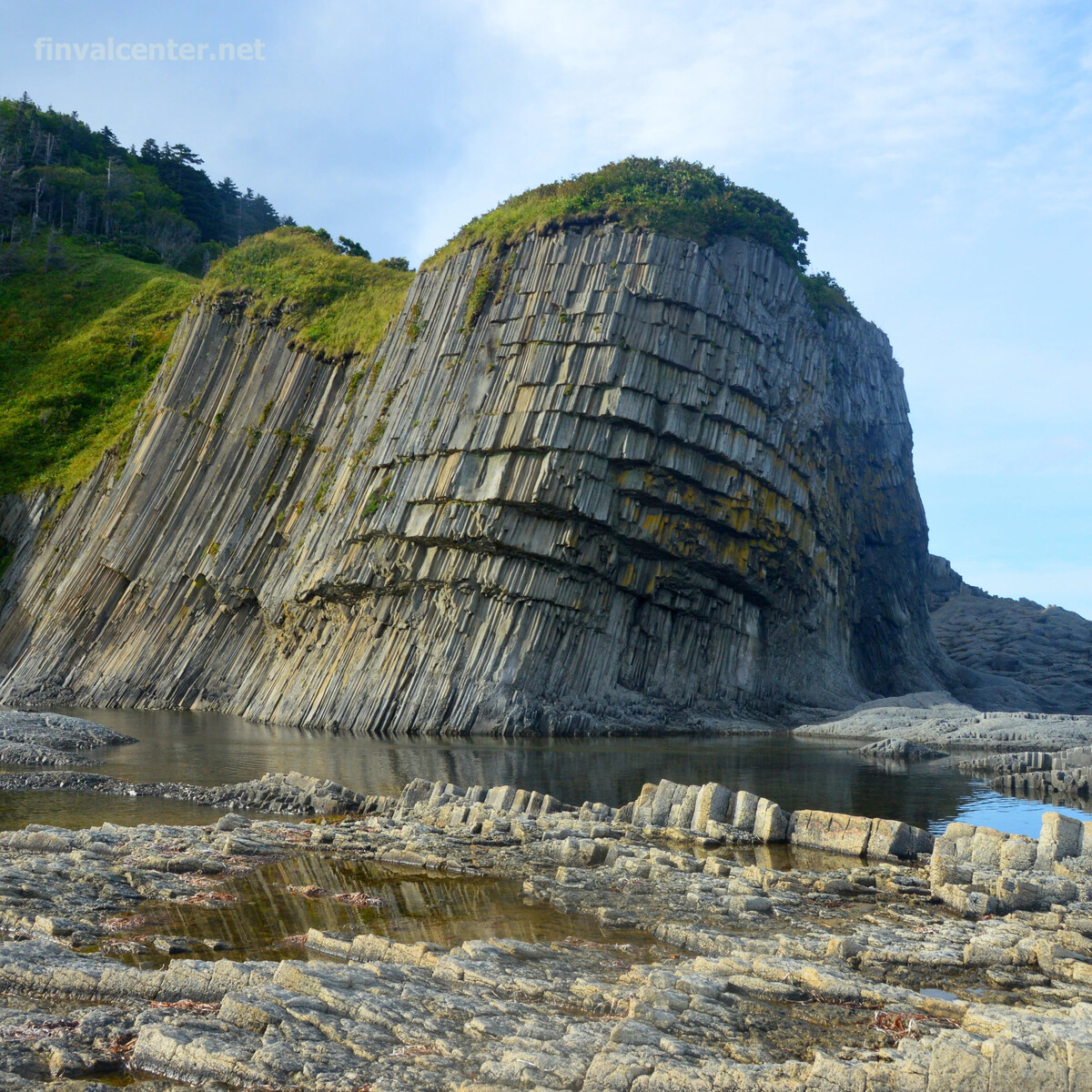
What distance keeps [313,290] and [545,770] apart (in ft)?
139

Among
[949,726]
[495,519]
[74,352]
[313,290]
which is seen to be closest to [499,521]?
[495,519]

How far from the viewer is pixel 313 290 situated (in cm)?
6122

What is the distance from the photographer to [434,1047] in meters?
7.97

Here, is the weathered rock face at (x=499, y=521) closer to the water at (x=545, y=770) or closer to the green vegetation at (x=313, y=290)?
the green vegetation at (x=313, y=290)

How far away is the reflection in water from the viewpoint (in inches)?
451

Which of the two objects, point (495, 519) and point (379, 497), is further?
point (379, 497)

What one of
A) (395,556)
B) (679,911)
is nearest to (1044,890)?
(679,911)

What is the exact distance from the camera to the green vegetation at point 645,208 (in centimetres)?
4728

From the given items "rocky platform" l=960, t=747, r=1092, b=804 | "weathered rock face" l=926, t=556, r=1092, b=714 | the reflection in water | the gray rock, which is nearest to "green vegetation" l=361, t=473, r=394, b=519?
the gray rock

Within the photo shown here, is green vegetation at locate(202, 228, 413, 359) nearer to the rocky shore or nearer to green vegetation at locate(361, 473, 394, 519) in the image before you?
green vegetation at locate(361, 473, 394, 519)

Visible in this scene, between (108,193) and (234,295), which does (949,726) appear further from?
(108,193)

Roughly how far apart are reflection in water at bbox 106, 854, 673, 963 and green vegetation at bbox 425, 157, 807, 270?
3835 cm

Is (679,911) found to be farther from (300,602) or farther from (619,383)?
(300,602)

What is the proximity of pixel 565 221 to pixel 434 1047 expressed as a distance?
44050 mm
